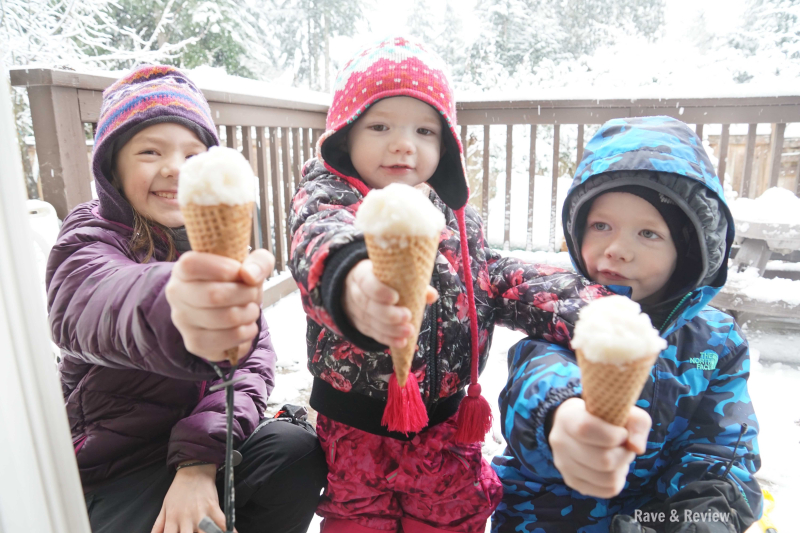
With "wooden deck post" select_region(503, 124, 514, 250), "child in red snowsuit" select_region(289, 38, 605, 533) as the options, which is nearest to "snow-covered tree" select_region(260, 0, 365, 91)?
"wooden deck post" select_region(503, 124, 514, 250)

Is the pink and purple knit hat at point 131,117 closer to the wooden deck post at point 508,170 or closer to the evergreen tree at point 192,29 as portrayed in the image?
the wooden deck post at point 508,170

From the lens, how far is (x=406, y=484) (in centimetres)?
125

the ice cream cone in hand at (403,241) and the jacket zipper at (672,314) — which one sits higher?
the ice cream cone in hand at (403,241)

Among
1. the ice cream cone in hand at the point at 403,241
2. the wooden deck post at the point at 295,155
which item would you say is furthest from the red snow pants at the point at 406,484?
the wooden deck post at the point at 295,155

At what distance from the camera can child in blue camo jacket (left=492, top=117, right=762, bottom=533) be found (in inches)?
43.3

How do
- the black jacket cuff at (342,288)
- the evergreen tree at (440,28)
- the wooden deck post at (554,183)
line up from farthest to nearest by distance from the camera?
the evergreen tree at (440,28) < the wooden deck post at (554,183) < the black jacket cuff at (342,288)

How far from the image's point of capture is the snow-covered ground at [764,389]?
1785mm

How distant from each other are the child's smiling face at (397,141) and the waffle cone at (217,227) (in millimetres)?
638

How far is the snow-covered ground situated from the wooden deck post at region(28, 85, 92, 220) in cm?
131

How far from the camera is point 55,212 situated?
1.87 meters

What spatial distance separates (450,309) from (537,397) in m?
0.38

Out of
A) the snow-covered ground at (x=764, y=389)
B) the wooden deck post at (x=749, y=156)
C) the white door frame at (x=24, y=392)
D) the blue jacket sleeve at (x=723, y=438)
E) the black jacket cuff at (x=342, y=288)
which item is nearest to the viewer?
the white door frame at (x=24, y=392)

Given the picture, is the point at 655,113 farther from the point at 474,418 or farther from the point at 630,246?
the point at 474,418

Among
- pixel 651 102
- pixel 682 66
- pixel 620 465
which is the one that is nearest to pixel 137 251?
pixel 620 465
